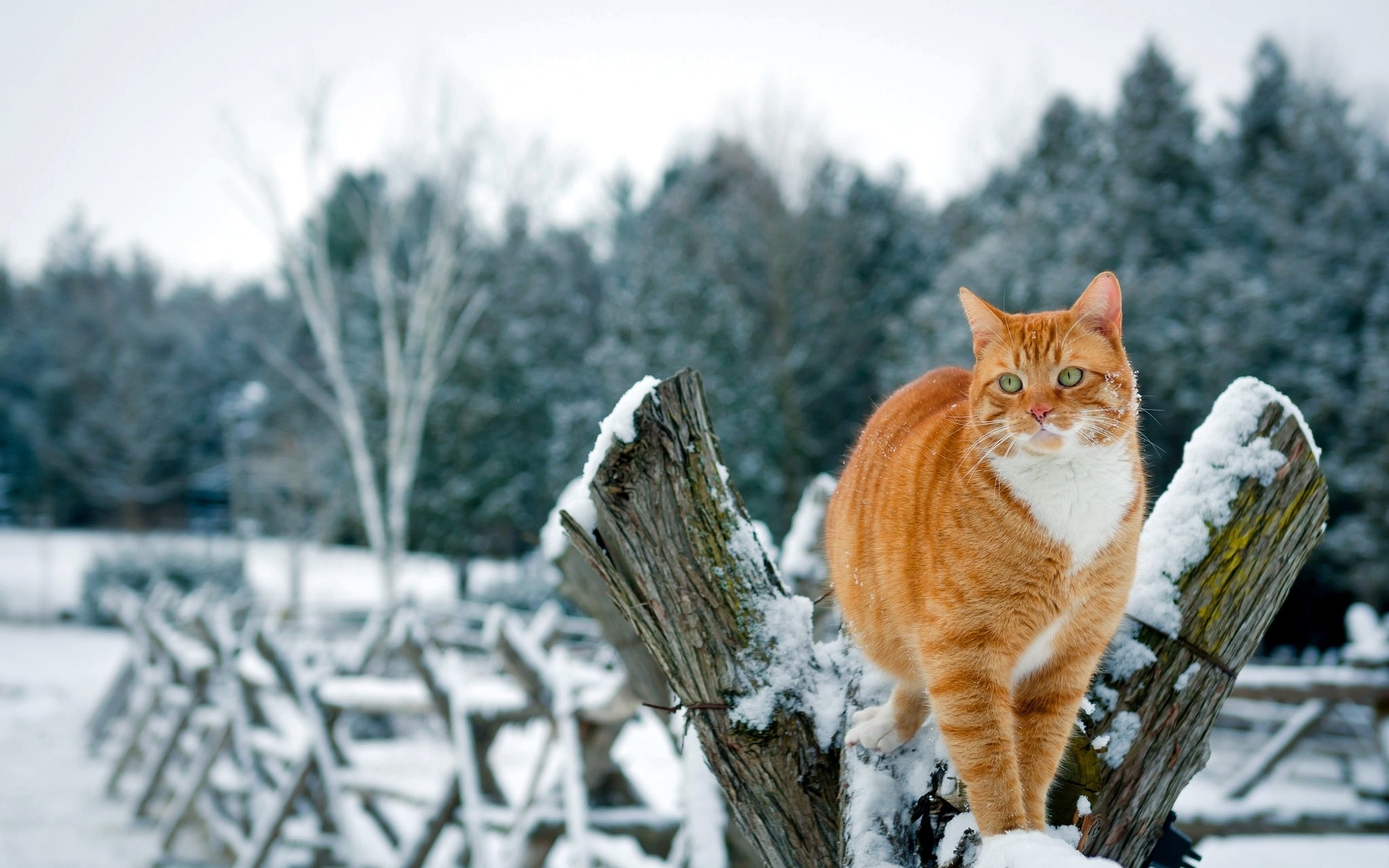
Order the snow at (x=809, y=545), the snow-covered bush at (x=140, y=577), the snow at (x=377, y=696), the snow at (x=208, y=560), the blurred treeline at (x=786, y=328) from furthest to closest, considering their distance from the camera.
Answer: the snow at (x=208, y=560), the snow-covered bush at (x=140, y=577), the blurred treeline at (x=786, y=328), the snow at (x=377, y=696), the snow at (x=809, y=545)

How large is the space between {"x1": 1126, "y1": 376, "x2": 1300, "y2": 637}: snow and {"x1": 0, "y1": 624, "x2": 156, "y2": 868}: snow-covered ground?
8059 mm

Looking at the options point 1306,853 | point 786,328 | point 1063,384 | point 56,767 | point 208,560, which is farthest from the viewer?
point 208,560

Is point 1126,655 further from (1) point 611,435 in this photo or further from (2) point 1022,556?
(1) point 611,435

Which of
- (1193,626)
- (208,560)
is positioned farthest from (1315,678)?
(208,560)

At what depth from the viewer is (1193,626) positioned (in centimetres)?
130

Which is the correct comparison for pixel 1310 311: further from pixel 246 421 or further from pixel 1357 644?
pixel 246 421

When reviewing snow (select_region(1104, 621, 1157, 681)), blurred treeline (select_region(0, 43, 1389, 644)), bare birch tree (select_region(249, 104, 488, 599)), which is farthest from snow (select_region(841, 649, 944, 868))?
bare birch tree (select_region(249, 104, 488, 599))

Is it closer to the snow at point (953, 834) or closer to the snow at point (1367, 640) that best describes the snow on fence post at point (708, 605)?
the snow at point (953, 834)

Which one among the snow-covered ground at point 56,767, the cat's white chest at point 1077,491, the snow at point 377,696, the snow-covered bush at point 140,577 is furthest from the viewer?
the snow-covered bush at point 140,577

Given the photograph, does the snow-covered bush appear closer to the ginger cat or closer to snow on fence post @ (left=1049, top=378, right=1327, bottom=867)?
the ginger cat

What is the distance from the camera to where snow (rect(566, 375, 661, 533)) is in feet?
4.08

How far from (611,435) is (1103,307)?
31.1 inches

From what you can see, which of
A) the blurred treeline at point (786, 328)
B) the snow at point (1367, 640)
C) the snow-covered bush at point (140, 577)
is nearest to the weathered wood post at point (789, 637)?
the snow at point (1367, 640)

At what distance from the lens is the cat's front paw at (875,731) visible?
133 centimetres
